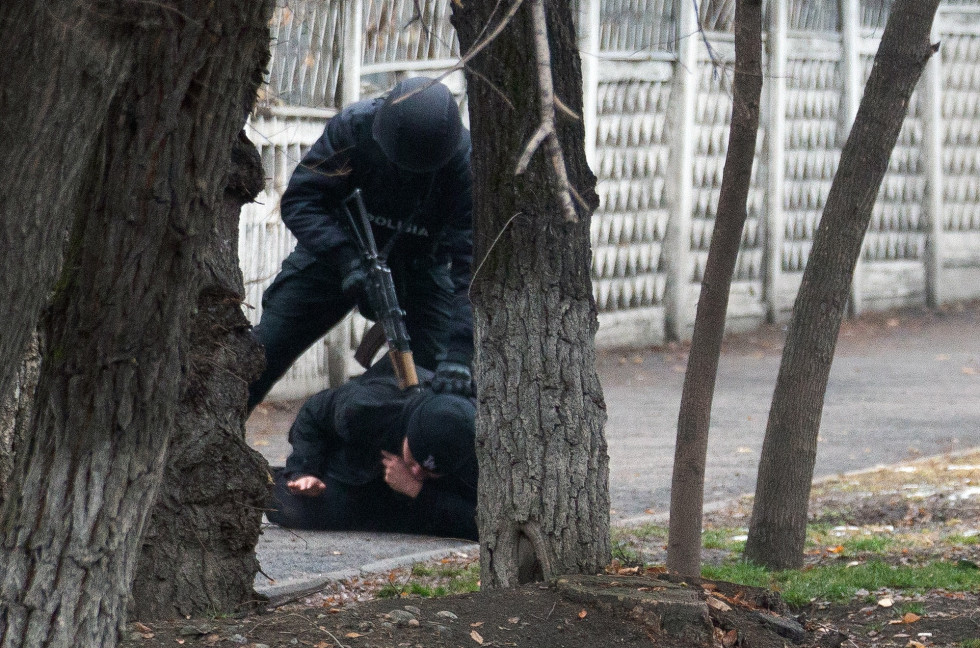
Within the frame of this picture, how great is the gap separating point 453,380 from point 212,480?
2.30 m

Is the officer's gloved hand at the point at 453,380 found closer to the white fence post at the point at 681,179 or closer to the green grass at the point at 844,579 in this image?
the green grass at the point at 844,579

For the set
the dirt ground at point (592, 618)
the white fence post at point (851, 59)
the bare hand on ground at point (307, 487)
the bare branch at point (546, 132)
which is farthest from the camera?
the white fence post at point (851, 59)

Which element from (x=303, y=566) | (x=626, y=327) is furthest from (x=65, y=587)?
(x=626, y=327)

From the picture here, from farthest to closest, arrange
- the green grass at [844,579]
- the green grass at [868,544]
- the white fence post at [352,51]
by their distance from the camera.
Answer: the white fence post at [352,51] < the green grass at [868,544] < the green grass at [844,579]

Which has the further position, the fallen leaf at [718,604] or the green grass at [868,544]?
the green grass at [868,544]

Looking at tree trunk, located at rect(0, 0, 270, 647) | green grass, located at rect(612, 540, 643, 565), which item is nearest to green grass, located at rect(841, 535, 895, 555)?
green grass, located at rect(612, 540, 643, 565)

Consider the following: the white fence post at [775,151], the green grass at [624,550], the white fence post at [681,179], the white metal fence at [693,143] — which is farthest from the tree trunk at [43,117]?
the white fence post at [775,151]

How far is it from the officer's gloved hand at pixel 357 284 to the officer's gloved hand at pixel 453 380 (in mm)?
473

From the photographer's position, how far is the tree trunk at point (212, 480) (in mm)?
4160

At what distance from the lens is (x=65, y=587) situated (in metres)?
2.89

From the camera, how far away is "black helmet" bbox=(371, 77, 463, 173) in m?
6.11

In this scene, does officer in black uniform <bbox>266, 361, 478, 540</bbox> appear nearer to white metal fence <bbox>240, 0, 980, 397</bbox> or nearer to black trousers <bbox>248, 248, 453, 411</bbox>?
black trousers <bbox>248, 248, 453, 411</bbox>

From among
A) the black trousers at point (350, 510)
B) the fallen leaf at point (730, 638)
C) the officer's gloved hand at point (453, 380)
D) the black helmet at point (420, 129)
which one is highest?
the black helmet at point (420, 129)

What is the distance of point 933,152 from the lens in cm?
1438
